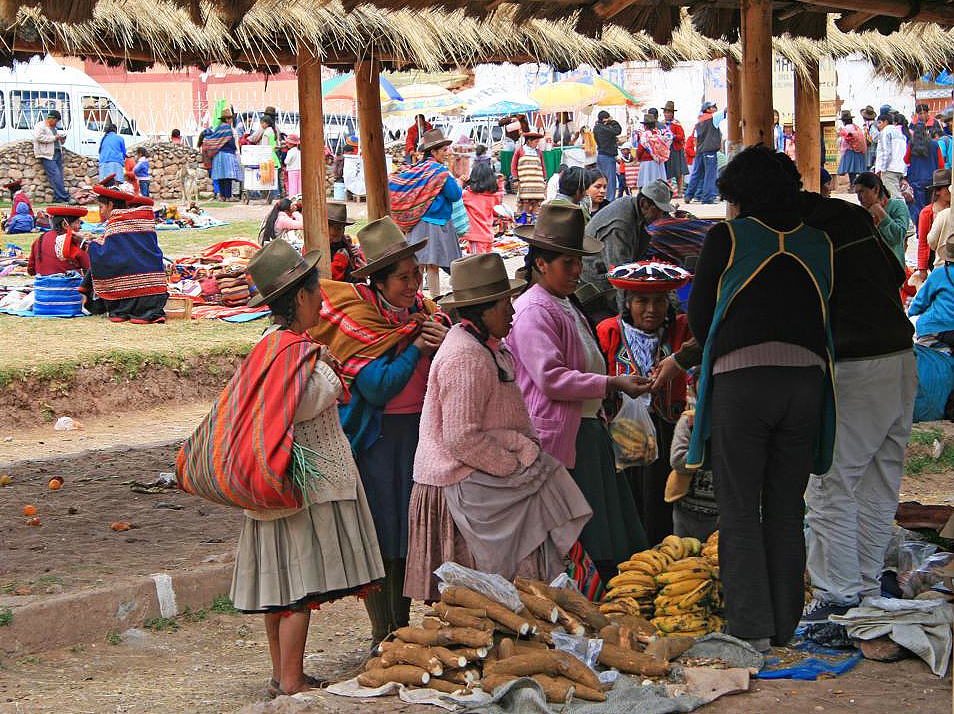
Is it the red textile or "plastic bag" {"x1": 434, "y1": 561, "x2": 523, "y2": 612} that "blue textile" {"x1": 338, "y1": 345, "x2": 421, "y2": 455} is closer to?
"plastic bag" {"x1": 434, "y1": 561, "x2": 523, "y2": 612}

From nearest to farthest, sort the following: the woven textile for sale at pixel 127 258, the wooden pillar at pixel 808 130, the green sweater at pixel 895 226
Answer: the green sweater at pixel 895 226 → the wooden pillar at pixel 808 130 → the woven textile for sale at pixel 127 258

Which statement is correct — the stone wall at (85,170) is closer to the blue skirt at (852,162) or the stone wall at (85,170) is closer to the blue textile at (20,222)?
the blue textile at (20,222)

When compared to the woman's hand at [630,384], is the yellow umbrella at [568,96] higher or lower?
higher

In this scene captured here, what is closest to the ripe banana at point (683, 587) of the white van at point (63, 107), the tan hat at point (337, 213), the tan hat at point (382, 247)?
the tan hat at point (382, 247)

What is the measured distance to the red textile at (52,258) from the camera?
45.4ft

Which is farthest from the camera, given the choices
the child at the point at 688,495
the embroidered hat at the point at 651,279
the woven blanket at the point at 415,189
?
the woven blanket at the point at 415,189

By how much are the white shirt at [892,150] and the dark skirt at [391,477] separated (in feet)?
61.1

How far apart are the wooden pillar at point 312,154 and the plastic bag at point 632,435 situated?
4.58 m

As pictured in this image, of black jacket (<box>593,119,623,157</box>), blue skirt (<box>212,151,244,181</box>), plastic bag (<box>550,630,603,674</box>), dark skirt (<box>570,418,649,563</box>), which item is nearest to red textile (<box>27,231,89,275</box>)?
dark skirt (<box>570,418,649,563</box>)

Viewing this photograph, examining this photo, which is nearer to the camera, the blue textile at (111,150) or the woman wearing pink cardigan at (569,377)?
the woman wearing pink cardigan at (569,377)

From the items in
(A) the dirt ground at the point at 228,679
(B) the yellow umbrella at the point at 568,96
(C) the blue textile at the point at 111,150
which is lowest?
(A) the dirt ground at the point at 228,679

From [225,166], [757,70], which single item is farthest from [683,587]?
[225,166]

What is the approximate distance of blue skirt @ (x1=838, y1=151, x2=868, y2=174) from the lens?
88.7 ft

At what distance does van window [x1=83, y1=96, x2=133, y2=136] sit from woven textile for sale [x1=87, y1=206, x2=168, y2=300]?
23.1 metres
